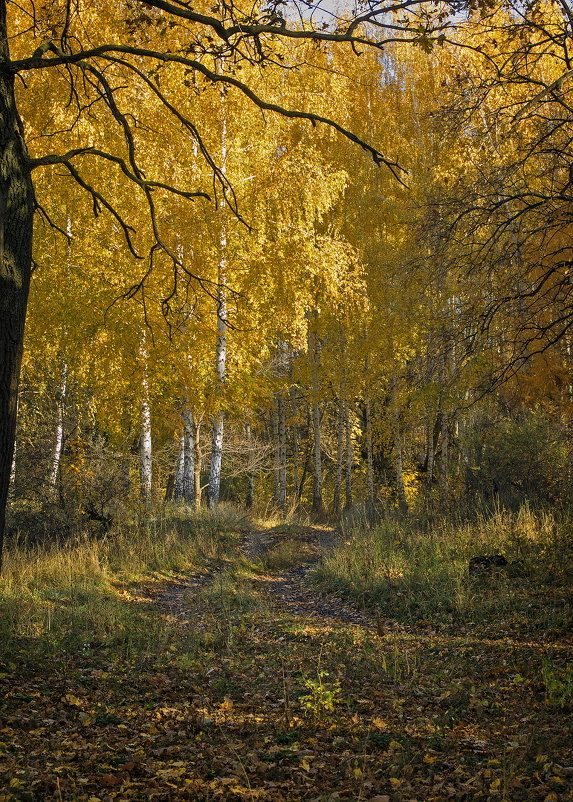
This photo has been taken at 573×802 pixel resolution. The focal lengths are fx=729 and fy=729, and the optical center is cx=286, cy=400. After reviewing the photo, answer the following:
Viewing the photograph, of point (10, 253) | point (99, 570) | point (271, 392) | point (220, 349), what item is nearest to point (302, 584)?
point (99, 570)

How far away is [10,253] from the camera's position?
183 inches

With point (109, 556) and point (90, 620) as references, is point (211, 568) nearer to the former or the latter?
point (109, 556)

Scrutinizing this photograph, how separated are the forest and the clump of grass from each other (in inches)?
2.4

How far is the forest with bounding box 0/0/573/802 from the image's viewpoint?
4602mm

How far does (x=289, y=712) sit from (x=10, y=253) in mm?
3577

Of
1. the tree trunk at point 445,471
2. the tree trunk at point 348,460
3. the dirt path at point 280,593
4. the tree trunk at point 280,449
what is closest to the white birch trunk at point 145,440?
the dirt path at point 280,593

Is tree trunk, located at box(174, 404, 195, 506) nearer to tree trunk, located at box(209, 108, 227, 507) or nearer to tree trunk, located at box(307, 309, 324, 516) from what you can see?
tree trunk, located at box(209, 108, 227, 507)

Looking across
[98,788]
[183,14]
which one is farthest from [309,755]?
[183,14]

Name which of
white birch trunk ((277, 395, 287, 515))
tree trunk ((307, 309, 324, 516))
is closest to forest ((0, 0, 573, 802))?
tree trunk ((307, 309, 324, 516))

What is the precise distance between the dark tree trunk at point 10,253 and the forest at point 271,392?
2 centimetres

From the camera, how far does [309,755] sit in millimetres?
4309

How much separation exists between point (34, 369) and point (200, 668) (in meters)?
10.5

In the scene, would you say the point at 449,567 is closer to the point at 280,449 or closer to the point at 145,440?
the point at 145,440

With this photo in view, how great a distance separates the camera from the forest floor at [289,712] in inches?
150
